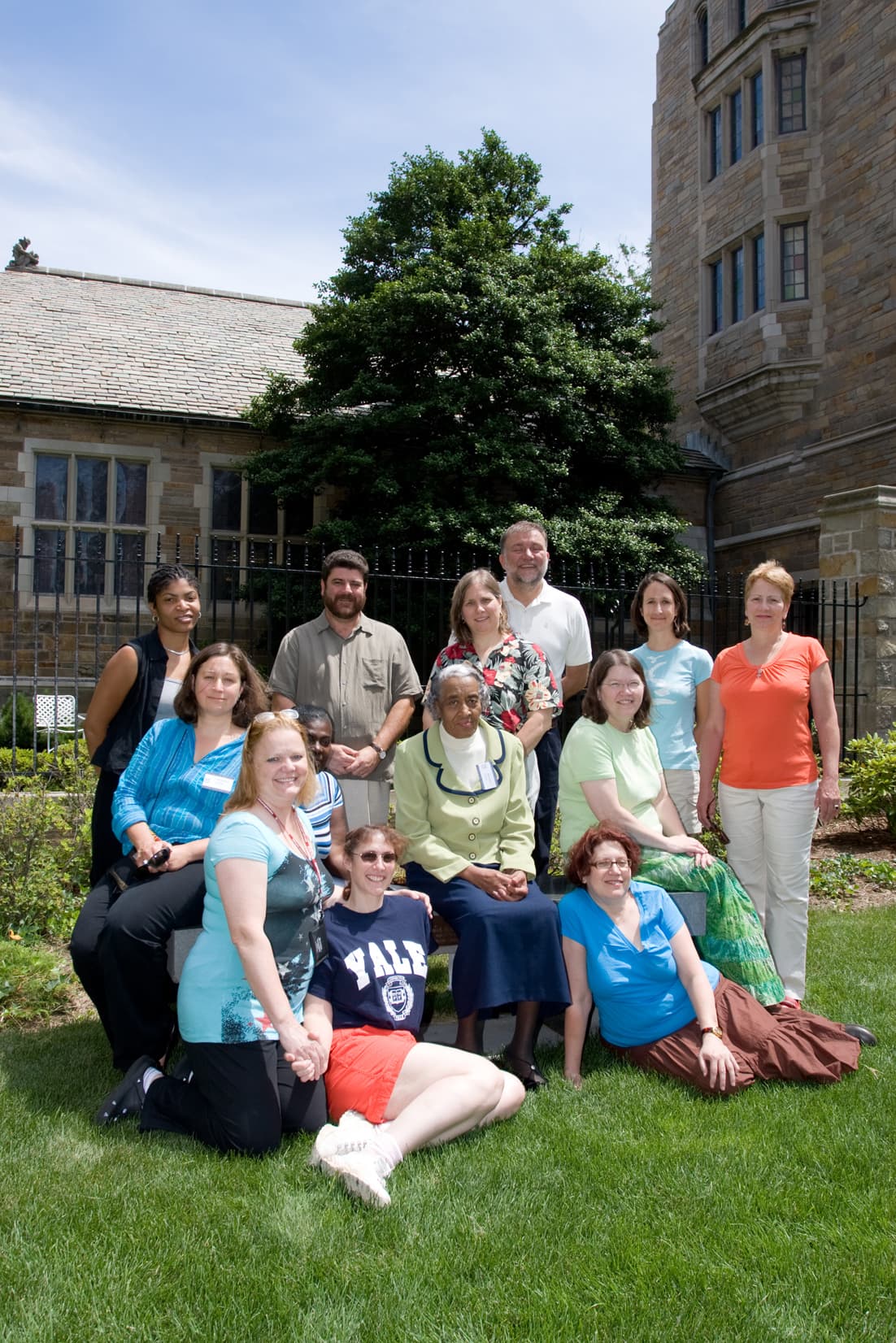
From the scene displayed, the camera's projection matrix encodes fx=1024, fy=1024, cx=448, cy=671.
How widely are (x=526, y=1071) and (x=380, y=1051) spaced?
72 cm

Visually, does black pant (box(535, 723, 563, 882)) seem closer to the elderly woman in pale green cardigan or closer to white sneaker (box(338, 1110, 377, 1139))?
the elderly woman in pale green cardigan

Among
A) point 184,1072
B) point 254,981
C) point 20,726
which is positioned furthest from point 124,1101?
point 20,726

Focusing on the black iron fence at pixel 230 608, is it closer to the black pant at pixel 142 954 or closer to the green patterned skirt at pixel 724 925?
the green patterned skirt at pixel 724 925

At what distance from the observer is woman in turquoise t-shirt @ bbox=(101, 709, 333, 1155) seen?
10.3ft

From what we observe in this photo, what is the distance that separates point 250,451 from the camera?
14.8 meters

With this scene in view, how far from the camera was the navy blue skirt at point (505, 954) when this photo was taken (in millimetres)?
3764

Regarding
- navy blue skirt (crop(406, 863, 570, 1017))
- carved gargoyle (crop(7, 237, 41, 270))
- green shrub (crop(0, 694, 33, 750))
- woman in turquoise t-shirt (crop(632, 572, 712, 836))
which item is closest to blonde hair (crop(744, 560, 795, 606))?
woman in turquoise t-shirt (crop(632, 572, 712, 836))

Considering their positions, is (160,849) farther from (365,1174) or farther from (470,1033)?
(365,1174)

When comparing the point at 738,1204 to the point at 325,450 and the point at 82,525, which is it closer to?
the point at 325,450

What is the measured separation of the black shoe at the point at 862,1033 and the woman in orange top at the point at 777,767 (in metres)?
0.39

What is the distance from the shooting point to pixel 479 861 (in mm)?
4086

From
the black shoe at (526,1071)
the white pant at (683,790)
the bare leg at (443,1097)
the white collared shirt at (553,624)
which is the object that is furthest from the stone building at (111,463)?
the bare leg at (443,1097)

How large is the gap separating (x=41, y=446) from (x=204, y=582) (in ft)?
9.19

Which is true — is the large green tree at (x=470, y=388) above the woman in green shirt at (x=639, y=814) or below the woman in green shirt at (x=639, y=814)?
above
